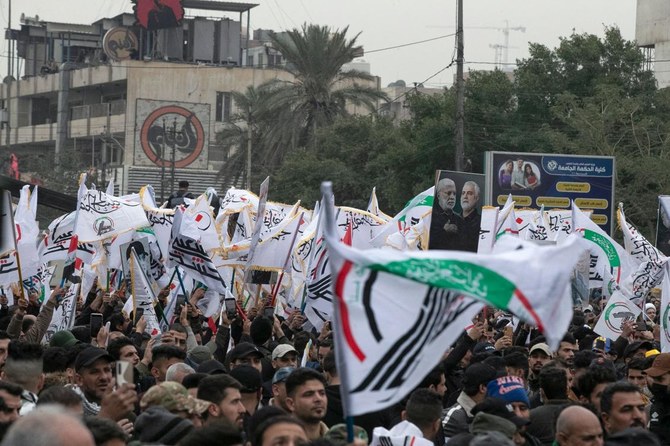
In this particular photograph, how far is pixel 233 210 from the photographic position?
20859 mm

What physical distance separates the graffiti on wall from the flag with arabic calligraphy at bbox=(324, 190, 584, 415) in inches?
2495

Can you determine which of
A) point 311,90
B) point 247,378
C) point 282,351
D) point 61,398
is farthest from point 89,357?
point 311,90

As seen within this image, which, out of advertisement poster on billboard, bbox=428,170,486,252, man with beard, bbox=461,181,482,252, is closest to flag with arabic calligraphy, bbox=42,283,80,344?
advertisement poster on billboard, bbox=428,170,486,252

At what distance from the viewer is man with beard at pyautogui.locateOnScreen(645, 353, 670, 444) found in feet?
27.0

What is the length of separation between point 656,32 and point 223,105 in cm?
2419

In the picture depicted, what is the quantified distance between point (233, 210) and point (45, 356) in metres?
11.6

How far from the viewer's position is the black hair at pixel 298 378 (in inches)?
296

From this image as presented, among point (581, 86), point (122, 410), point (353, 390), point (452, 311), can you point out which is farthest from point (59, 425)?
point (581, 86)

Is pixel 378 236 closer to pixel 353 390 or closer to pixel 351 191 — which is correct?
pixel 353 390

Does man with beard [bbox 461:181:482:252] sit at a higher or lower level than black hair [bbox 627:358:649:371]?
higher

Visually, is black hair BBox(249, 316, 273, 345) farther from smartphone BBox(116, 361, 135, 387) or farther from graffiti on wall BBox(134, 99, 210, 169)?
graffiti on wall BBox(134, 99, 210, 169)

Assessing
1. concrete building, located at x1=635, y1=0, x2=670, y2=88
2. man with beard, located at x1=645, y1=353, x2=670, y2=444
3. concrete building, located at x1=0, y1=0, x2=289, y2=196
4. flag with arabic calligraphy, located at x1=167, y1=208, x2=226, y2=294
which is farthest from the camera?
concrete building, located at x1=0, y1=0, x2=289, y2=196

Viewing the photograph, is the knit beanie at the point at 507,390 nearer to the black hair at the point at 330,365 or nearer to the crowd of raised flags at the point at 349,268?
the crowd of raised flags at the point at 349,268

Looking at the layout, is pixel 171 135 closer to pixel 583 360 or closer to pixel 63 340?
pixel 63 340
